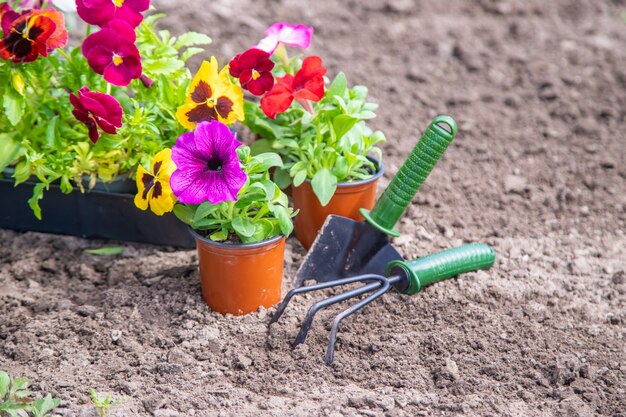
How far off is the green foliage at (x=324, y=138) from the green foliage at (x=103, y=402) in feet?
2.75

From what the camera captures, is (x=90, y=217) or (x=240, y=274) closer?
(x=240, y=274)

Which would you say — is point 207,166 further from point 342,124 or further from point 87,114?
point 342,124

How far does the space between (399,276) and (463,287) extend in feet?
0.78

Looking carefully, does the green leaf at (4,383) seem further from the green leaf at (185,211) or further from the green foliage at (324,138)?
the green foliage at (324,138)

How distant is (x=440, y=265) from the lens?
246 cm

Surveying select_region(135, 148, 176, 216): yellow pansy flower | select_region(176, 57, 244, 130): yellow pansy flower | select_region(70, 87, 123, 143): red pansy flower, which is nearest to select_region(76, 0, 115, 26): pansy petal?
select_region(70, 87, 123, 143): red pansy flower

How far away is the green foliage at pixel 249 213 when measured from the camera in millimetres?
2223

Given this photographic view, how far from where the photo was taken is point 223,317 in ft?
7.84

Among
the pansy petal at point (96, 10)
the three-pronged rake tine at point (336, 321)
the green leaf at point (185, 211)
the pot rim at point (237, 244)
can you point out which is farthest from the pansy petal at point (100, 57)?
the three-pronged rake tine at point (336, 321)

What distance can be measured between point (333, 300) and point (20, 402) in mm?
875

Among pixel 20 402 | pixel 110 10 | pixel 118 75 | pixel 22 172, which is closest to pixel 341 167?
pixel 118 75

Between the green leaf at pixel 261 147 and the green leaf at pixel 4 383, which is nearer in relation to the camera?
the green leaf at pixel 4 383

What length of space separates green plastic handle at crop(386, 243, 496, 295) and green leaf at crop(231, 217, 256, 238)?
50 cm

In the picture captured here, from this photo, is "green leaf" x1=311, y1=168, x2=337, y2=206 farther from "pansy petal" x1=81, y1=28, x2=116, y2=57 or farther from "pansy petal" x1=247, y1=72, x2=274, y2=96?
"pansy petal" x1=81, y1=28, x2=116, y2=57
